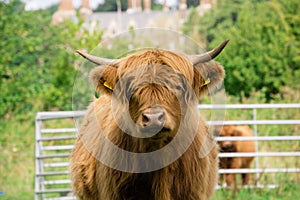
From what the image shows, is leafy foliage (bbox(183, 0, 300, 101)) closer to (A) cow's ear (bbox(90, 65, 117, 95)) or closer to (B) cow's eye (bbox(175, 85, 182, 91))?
(A) cow's ear (bbox(90, 65, 117, 95))

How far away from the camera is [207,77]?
574 cm

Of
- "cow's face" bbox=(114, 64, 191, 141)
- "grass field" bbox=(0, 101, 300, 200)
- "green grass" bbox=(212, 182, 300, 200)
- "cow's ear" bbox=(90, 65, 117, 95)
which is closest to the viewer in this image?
"cow's face" bbox=(114, 64, 191, 141)

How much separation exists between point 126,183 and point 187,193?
1.58 ft

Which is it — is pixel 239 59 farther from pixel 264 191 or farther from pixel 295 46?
pixel 264 191

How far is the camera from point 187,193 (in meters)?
5.68

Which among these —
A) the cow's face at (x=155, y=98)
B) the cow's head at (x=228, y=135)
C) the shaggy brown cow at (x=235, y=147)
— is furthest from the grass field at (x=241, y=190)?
the cow's face at (x=155, y=98)

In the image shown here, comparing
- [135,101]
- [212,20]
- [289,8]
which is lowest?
[212,20]

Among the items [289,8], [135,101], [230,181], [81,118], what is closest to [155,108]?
[135,101]

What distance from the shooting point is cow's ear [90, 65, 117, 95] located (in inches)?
223

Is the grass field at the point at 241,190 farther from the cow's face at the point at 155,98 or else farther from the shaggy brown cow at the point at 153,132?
the cow's face at the point at 155,98

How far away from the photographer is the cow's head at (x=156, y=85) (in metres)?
5.07

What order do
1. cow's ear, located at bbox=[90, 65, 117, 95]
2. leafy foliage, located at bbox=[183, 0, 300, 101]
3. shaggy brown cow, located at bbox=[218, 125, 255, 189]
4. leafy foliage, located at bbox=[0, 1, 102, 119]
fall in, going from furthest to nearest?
1. leafy foliage, located at bbox=[183, 0, 300, 101]
2. leafy foliage, located at bbox=[0, 1, 102, 119]
3. shaggy brown cow, located at bbox=[218, 125, 255, 189]
4. cow's ear, located at bbox=[90, 65, 117, 95]


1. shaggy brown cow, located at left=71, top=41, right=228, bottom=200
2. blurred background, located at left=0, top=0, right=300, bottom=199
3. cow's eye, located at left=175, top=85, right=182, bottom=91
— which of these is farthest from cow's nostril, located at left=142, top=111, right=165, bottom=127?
blurred background, located at left=0, top=0, right=300, bottom=199

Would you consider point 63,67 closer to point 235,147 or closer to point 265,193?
point 235,147
